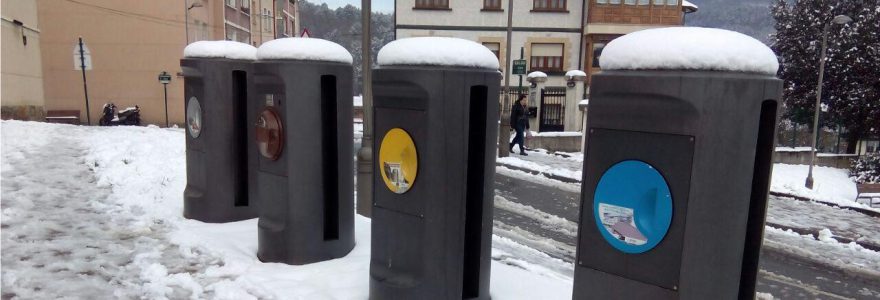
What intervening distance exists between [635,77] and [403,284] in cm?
209

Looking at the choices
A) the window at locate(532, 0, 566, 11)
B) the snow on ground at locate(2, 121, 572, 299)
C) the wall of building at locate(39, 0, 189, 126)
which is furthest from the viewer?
the window at locate(532, 0, 566, 11)

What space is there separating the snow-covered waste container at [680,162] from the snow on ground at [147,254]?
1.80 m

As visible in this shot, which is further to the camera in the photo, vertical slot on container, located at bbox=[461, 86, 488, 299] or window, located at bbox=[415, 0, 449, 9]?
window, located at bbox=[415, 0, 449, 9]

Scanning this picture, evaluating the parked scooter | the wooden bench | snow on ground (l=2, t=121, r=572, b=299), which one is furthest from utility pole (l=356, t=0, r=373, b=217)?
the wooden bench

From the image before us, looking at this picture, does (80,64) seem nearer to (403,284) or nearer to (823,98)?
(403,284)

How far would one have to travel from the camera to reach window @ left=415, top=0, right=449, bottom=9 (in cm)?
2802

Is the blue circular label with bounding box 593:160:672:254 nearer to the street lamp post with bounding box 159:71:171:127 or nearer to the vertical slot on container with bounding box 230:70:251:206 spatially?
the vertical slot on container with bounding box 230:70:251:206

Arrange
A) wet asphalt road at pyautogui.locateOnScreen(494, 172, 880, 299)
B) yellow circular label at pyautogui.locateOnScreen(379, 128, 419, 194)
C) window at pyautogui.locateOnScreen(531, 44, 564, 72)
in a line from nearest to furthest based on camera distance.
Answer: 1. yellow circular label at pyautogui.locateOnScreen(379, 128, 419, 194)
2. wet asphalt road at pyautogui.locateOnScreen(494, 172, 880, 299)
3. window at pyautogui.locateOnScreen(531, 44, 564, 72)

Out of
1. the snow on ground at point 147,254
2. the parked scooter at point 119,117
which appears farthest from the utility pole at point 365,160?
the parked scooter at point 119,117

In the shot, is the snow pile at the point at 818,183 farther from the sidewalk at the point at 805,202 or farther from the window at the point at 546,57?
the window at the point at 546,57

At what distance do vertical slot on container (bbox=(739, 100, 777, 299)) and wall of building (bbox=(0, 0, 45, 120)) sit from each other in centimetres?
2057

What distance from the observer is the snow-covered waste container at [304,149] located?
4.66 metres

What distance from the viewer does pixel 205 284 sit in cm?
441

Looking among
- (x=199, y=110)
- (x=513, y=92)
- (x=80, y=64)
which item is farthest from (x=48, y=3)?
(x=199, y=110)
